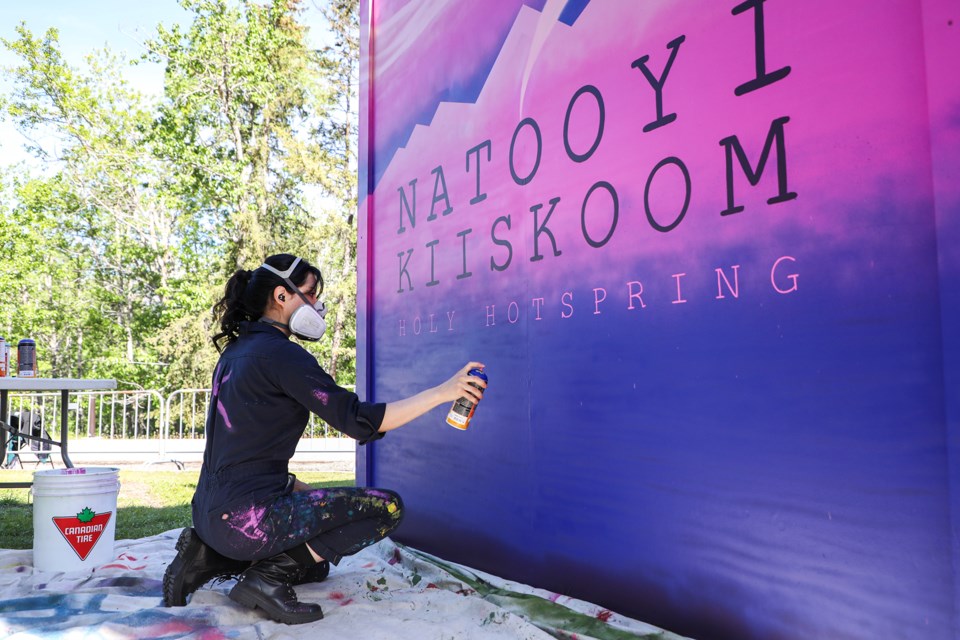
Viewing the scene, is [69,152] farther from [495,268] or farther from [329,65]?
[495,268]

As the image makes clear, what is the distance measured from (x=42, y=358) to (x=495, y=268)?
2196 cm

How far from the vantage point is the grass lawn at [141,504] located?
454 centimetres

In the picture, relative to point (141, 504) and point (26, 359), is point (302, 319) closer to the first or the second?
point (26, 359)

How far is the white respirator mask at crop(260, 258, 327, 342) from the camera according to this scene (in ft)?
9.62

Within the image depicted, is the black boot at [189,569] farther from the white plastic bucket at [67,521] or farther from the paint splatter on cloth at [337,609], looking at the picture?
the white plastic bucket at [67,521]

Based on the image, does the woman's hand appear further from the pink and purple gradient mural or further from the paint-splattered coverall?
the pink and purple gradient mural

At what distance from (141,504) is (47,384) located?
2385 millimetres

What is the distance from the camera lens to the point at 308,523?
2.77 metres

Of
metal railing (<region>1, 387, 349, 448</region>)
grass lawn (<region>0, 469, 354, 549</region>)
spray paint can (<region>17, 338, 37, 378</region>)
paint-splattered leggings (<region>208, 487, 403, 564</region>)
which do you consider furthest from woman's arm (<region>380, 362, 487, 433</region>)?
metal railing (<region>1, 387, 349, 448</region>)

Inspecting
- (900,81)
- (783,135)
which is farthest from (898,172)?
(783,135)

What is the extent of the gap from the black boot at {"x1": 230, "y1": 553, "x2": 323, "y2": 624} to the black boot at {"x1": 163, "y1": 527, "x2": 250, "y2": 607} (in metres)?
0.16

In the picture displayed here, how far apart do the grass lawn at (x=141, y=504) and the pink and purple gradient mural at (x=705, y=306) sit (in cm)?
213

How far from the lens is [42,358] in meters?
21.1

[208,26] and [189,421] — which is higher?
[208,26]
